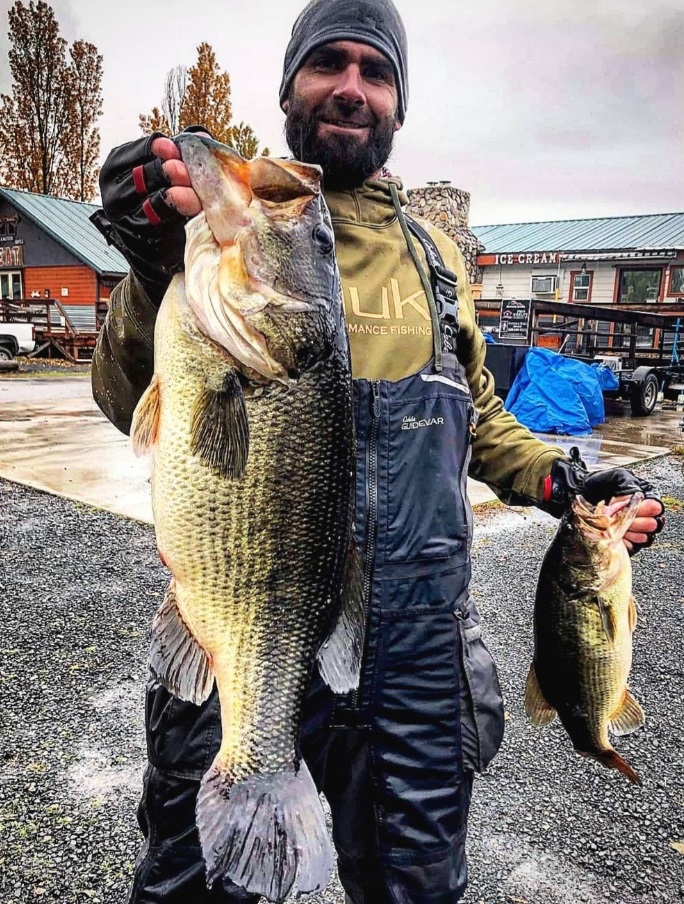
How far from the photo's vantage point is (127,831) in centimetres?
273

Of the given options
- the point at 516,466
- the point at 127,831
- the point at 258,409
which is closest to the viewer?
the point at 258,409

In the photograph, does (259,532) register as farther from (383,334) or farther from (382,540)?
(383,334)

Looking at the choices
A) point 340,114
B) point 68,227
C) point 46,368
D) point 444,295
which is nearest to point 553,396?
point 444,295

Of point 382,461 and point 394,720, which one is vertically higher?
point 382,461

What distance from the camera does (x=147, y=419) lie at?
62.1 inches

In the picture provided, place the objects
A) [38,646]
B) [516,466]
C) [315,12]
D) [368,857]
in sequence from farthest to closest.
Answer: [38,646], [516,466], [315,12], [368,857]

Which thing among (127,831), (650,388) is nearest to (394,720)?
(127,831)

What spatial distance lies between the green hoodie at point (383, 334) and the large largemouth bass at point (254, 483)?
24 centimetres

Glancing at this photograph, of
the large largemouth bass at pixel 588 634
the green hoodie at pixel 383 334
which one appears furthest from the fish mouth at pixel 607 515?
the green hoodie at pixel 383 334

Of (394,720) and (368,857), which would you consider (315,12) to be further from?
(368,857)

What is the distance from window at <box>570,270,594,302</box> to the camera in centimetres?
2562

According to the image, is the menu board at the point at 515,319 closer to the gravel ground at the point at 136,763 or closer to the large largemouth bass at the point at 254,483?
the gravel ground at the point at 136,763

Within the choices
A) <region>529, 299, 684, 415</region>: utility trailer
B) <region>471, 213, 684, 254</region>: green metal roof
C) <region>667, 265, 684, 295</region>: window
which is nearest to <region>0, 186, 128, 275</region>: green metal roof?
→ <region>471, 213, 684, 254</region>: green metal roof

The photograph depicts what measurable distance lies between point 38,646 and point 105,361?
284cm
